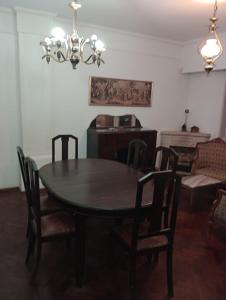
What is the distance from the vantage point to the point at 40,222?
6.45 ft

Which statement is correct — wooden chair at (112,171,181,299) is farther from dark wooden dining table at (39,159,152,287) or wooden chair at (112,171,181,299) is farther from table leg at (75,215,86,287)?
table leg at (75,215,86,287)

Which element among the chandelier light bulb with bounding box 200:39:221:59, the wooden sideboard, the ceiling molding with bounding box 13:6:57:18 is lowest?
the wooden sideboard

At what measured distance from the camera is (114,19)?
366cm

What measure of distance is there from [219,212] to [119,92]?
109 inches

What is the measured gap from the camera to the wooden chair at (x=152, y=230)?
5.66 feet

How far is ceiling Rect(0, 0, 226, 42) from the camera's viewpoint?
9.71 feet

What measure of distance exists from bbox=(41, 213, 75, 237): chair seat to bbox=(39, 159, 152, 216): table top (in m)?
0.26

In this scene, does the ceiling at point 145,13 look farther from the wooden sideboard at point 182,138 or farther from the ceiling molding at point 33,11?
the wooden sideboard at point 182,138

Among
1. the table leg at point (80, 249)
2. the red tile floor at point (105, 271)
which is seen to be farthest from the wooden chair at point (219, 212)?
the table leg at point (80, 249)

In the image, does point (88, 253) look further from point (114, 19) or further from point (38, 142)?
point (114, 19)

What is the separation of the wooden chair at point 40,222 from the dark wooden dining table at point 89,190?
0.13 metres

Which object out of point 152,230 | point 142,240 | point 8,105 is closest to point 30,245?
point 142,240

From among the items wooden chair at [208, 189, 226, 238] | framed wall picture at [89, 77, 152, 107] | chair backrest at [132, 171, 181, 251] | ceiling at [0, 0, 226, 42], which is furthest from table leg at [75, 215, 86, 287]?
framed wall picture at [89, 77, 152, 107]

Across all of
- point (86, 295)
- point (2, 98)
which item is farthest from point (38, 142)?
point (86, 295)
